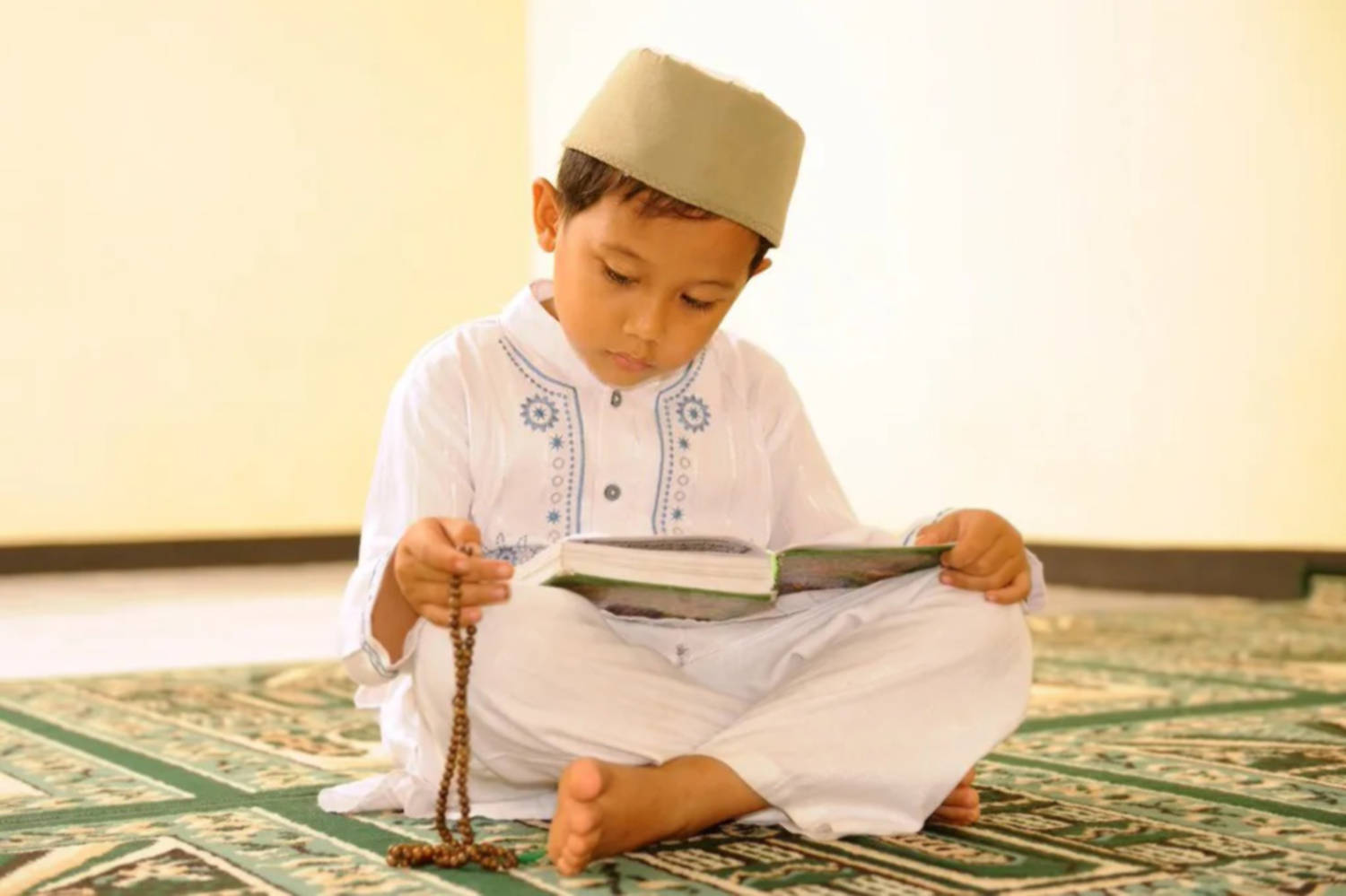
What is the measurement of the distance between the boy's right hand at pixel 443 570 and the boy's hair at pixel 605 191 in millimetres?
331

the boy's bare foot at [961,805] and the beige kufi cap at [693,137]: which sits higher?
the beige kufi cap at [693,137]

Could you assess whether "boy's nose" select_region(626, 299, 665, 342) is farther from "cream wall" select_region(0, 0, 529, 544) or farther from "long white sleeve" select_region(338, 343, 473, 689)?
"cream wall" select_region(0, 0, 529, 544)

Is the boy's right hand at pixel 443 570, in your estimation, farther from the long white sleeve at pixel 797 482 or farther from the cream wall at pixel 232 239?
the cream wall at pixel 232 239

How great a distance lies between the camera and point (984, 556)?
4.85 ft

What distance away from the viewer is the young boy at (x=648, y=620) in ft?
4.62

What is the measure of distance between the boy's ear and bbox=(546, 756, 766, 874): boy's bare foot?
1.54ft

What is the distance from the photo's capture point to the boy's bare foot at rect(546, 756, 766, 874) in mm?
1257

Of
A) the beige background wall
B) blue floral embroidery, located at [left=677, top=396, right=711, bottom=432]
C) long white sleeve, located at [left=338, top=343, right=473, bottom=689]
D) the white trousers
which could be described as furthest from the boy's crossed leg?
the beige background wall

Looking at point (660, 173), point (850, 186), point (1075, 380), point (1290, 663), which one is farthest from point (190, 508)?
point (660, 173)

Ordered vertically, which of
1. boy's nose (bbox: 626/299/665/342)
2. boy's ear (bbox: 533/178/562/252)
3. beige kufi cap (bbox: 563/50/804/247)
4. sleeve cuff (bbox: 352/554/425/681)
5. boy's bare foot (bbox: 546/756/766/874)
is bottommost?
boy's bare foot (bbox: 546/756/766/874)

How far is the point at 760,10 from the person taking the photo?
5516 millimetres

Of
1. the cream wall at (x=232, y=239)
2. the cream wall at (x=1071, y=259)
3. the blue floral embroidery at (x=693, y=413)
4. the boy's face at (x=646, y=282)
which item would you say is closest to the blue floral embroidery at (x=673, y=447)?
the blue floral embroidery at (x=693, y=413)

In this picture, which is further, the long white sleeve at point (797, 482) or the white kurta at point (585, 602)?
the long white sleeve at point (797, 482)

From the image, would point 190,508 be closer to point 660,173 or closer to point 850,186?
point 850,186
